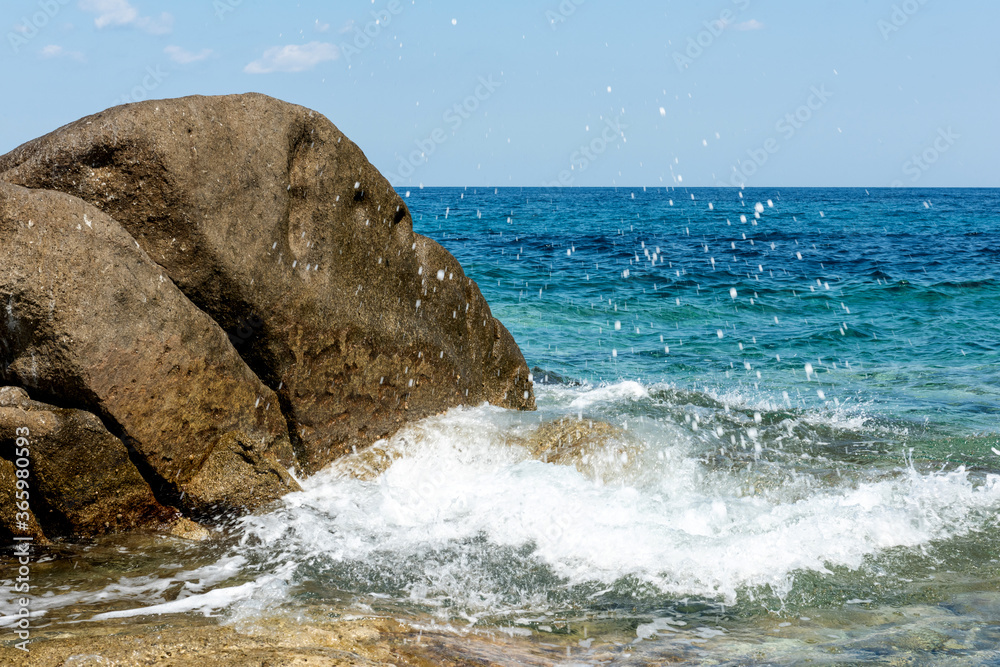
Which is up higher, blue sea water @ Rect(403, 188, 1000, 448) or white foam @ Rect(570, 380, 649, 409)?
blue sea water @ Rect(403, 188, 1000, 448)

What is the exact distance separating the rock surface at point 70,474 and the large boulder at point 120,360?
0.5 inches

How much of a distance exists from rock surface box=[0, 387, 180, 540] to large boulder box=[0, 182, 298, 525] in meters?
0.01

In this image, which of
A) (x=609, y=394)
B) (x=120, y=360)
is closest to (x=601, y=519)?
(x=120, y=360)

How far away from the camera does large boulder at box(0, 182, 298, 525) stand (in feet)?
12.3

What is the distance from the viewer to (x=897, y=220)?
117 ft

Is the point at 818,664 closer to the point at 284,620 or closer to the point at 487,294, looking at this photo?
the point at 284,620

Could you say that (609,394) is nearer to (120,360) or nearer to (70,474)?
(120,360)

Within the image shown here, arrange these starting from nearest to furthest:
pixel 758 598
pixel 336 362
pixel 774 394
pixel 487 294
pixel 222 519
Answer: pixel 758 598 → pixel 222 519 → pixel 336 362 → pixel 774 394 → pixel 487 294

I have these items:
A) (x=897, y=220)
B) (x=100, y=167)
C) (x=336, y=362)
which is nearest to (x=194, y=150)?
(x=100, y=167)

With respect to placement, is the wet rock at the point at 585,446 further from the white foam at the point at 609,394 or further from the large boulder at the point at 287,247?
the white foam at the point at 609,394

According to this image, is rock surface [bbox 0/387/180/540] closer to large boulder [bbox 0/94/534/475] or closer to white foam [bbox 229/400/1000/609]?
large boulder [bbox 0/94/534/475]

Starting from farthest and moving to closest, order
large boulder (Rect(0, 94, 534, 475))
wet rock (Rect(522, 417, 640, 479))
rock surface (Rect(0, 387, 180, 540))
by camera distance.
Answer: wet rock (Rect(522, 417, 640, 479)), large boulder (Rect(0, 94, 534, 475)), rock surface (Rect(0, 387, 180, 540))

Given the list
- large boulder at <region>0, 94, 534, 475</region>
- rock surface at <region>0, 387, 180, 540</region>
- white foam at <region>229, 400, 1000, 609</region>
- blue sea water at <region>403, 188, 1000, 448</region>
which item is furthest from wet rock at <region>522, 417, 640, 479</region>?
blue sea water at <region>403, 188, 1000, 448</region>

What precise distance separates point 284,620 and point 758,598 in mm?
2179
